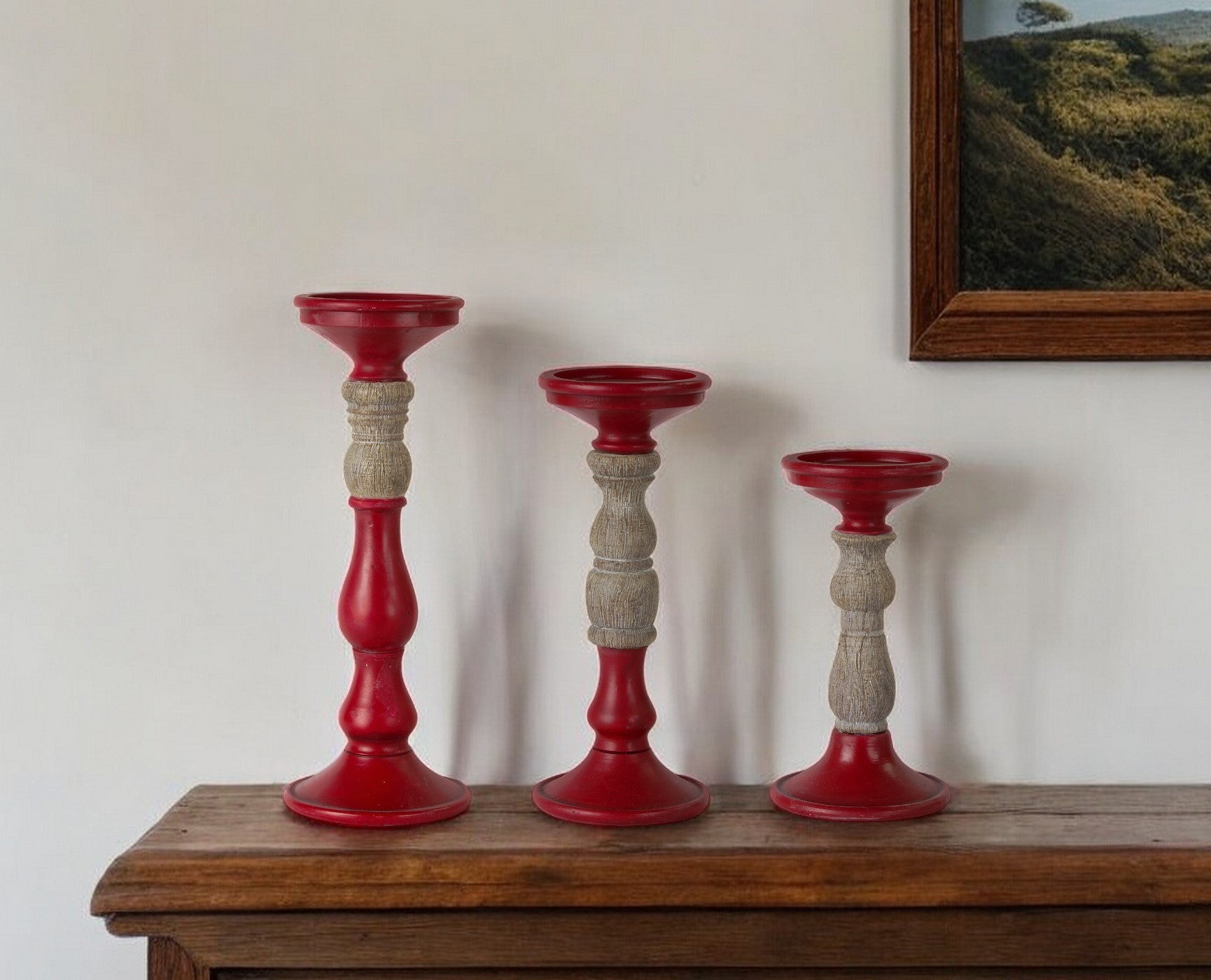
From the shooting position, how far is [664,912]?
113 cm

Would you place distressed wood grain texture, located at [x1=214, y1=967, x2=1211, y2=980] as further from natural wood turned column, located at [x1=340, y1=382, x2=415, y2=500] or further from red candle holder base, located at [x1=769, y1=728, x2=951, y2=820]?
natural wood turned column, located at [x1=340, y1=382, x2=415, y2=500]

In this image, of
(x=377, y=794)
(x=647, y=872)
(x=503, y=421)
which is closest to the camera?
(x=647, y=872)

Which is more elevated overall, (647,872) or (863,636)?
(863,636)

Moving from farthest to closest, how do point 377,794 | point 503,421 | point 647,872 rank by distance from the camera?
point 503,421 < point 377,794 < point 647,872

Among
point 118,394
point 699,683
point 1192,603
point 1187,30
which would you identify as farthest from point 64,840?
point 1187,30

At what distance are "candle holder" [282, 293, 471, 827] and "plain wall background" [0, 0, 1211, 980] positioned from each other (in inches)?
4.0

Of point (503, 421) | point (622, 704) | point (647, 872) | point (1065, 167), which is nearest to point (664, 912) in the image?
point (647, 872)

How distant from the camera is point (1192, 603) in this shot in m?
1.36

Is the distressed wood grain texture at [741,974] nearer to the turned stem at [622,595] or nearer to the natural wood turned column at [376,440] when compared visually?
the turned stem at [622,595]

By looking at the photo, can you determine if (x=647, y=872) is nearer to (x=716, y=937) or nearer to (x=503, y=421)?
(x=716, y=937)

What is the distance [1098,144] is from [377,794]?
0.78 meters

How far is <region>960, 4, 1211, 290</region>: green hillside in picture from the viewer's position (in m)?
1.30

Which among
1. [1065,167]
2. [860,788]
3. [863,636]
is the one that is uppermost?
[1065,167]

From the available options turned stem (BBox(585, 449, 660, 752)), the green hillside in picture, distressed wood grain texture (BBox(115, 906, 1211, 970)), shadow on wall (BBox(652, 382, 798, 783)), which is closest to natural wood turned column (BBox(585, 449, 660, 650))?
turned stem (BBox(585, 449, 660, 752))
